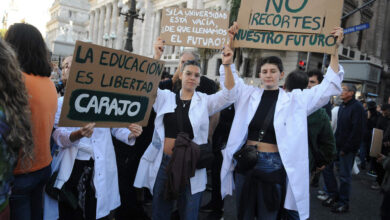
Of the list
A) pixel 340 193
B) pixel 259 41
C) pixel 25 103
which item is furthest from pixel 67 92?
pixel 340 193

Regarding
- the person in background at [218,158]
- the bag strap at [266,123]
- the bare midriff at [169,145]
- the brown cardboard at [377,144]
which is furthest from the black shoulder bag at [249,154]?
the brown cardboard at [377,144]

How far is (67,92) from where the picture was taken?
6.87ft

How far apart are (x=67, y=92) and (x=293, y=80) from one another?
2.73 metres

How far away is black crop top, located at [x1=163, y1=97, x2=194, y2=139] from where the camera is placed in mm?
2812

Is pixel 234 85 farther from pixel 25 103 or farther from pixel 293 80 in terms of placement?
pixel 25 103

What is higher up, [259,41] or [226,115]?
[259,41]

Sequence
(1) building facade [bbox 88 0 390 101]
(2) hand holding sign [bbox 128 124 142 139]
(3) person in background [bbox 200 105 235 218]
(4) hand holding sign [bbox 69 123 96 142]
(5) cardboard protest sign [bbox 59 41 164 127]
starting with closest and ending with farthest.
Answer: (5) cardboard protest sign [bbox 59 41 164 127], (4) hand holding sign [bbox 69 123 96 142], (2) hand holding sign [bbox 128 124 142 139], (3) person in background [bbox 200 105 235 218], (1) building facade [bbox 88 0 390 101]

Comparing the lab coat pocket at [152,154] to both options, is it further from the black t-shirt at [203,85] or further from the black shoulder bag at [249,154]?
the black t-shirt at [203,85]

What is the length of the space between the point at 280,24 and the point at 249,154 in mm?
1634

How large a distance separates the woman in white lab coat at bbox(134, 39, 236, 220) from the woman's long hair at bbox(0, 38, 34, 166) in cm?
138

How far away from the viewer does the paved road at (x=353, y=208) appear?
4547 mm

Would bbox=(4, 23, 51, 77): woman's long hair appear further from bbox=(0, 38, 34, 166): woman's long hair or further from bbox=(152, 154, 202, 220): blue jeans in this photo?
bbox=(152, 154, 202, 220): blue jeans

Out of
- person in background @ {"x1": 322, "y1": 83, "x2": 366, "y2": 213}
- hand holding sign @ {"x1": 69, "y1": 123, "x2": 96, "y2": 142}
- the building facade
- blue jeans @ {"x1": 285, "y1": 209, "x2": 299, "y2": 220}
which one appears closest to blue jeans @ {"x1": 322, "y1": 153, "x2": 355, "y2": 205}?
person in background @ {"x1": 322, "y1": 83, "x2": 366, "y2": 213}

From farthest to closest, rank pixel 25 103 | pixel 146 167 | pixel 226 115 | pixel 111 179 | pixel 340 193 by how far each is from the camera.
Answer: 1. pixel 340 193
2. pixel 226 115
3. pixel 146 167
4. pixel 111 179
5. pixel 25 103
